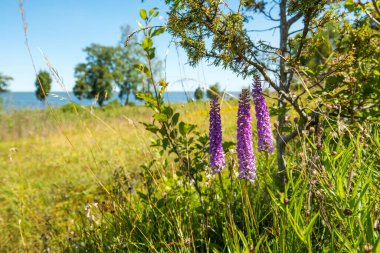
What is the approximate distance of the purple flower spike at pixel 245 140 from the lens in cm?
159

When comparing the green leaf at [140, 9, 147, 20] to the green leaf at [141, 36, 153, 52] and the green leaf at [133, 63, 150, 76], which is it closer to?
the green leaf at [141, 36, 153, 52]

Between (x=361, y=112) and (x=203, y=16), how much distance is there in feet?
5.60

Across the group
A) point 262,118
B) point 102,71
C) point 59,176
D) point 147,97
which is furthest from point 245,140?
point 102,71

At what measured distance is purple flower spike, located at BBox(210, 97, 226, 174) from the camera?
1.74 meters

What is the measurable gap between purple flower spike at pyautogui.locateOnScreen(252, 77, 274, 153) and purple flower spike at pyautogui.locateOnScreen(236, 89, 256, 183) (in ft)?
0.19

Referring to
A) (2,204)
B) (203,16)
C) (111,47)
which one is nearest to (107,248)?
(203,16)

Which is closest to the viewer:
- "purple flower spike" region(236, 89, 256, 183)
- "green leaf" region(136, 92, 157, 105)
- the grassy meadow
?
"purple flower spike" region(236, 89, 256, 183)

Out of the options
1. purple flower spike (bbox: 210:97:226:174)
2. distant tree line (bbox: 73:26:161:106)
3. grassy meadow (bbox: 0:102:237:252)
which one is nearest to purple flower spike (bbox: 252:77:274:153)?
purple flower spike (bbox: 210:97:226:174)

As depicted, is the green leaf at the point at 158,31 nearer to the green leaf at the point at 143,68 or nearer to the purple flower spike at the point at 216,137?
the green leaf at the point at 143,68

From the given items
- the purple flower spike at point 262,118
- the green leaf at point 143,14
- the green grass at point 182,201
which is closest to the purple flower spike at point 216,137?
the green grass at point 182,201

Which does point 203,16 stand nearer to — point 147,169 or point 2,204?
point 147,169

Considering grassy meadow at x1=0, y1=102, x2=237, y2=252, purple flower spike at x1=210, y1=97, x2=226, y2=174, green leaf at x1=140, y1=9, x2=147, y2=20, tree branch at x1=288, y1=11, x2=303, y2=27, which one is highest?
tree branch at x1=288, y1=11, x2=303, y2=27

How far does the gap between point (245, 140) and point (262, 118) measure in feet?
0.57

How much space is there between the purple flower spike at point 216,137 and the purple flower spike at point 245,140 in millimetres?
162
